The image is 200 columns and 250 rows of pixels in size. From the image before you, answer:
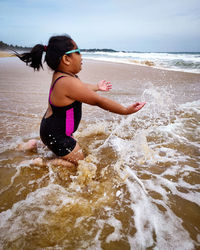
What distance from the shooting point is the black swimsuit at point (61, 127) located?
1974 millimetres

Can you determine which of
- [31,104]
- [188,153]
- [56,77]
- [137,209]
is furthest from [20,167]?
[31,104]

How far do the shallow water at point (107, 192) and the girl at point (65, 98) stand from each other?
29 cm

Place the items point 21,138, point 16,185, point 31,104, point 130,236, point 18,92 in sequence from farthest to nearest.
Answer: point 18,92 → point 31,104 → point 21,138 → point 16,185 → point 130,236

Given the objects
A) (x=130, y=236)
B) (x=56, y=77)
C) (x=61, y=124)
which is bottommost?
(x=130, y=236)

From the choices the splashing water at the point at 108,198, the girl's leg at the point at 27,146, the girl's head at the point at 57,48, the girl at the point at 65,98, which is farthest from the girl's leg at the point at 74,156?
the girl's head at the point at 57,48

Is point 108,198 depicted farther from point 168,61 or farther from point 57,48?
point 168,61

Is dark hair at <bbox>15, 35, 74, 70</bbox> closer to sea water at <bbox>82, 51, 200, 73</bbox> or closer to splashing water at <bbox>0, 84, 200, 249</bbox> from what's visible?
splashing water at <bbox>0, 84, 200, 249</bbox>

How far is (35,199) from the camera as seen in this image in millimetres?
1610

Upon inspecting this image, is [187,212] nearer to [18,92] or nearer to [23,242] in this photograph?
[23,242]

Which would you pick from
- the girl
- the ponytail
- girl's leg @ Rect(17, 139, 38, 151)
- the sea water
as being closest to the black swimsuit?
the girl

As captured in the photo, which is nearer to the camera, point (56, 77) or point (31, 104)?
point (56, 77)

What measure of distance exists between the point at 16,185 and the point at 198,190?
1.80 m

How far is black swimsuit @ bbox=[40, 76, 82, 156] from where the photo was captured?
1974 millimetres


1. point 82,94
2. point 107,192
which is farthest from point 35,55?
point 107,192
